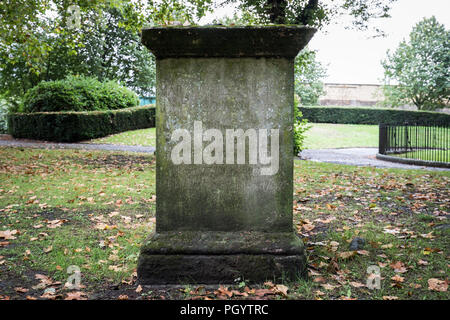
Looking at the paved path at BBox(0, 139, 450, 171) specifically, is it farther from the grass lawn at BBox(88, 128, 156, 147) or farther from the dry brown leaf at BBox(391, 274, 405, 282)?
the dry brown leaf at BBox(391, 274, 405, 282)

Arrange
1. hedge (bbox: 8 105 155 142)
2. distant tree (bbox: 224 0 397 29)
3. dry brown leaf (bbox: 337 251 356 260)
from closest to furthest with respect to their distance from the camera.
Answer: dry brown leaf (bbox: 337 251 356 260), distant tree (bbox: 224 0 397 29), hedge (bbox: 8 105 155 142)

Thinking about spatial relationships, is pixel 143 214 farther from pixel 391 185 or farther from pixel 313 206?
pixel 391 185

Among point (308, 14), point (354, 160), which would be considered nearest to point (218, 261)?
point (308, 14)

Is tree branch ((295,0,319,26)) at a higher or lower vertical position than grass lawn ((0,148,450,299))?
higher

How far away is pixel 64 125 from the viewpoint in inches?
691

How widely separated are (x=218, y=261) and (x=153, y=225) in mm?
1829

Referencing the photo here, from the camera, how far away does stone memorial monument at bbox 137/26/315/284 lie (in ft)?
9.73

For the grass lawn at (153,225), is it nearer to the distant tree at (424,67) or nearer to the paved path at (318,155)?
the paved path at (318,155)

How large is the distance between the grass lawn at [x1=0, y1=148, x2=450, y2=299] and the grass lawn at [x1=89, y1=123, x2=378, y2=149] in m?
10.2

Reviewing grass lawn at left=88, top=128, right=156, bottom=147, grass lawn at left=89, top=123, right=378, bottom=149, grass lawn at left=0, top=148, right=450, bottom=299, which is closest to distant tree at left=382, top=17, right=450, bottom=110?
grass lawn at left=89, top=123, right=378, bottom=149

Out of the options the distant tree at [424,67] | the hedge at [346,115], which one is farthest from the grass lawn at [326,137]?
the distant tree at [424,67]

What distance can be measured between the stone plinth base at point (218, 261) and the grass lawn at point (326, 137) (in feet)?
44.9

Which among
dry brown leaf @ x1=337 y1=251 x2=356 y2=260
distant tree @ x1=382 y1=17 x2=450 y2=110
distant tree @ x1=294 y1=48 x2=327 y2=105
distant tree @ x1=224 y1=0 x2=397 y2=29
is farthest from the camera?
distant tree @ x1=294 y1=48 x2=327 y2=105
